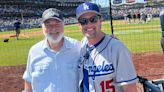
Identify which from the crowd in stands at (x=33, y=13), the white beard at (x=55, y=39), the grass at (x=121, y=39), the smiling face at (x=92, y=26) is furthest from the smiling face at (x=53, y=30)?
the crowd in stands at (x=33, y=13)

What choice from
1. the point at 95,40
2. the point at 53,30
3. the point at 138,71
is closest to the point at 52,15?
the point at 53,30

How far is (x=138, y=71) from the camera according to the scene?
11.2 meters

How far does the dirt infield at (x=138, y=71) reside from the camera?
9.99 metres

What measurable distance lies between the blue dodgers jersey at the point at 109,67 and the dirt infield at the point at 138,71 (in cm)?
578

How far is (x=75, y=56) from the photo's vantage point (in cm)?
390

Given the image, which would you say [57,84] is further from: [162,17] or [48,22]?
[162,17]

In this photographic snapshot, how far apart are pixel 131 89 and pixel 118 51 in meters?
0.36

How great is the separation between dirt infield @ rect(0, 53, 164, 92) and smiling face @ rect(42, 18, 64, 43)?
5600 millimetres

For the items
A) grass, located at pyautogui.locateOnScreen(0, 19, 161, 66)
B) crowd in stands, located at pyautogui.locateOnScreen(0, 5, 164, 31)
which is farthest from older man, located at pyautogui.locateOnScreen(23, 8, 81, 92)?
crowd in stands, located at pyautogui.locateOnScreen(0, 5, 164, 31)

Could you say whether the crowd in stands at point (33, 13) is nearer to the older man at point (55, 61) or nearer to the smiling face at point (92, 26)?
the older man at point (55, 61)

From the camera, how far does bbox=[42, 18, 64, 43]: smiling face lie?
3.86 metres

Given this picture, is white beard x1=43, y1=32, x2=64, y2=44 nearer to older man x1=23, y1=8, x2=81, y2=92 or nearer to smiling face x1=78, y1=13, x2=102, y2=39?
older man x1=23, y1=8, x2=81, y2=92

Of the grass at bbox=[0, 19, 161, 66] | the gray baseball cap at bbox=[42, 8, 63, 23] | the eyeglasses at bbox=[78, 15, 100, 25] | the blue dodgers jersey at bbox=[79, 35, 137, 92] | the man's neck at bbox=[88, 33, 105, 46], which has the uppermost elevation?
the gray baseball cap at bbox=[42, 8, 63, 23]

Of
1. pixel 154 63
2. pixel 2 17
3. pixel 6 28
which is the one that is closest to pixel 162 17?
pixel 154 63
